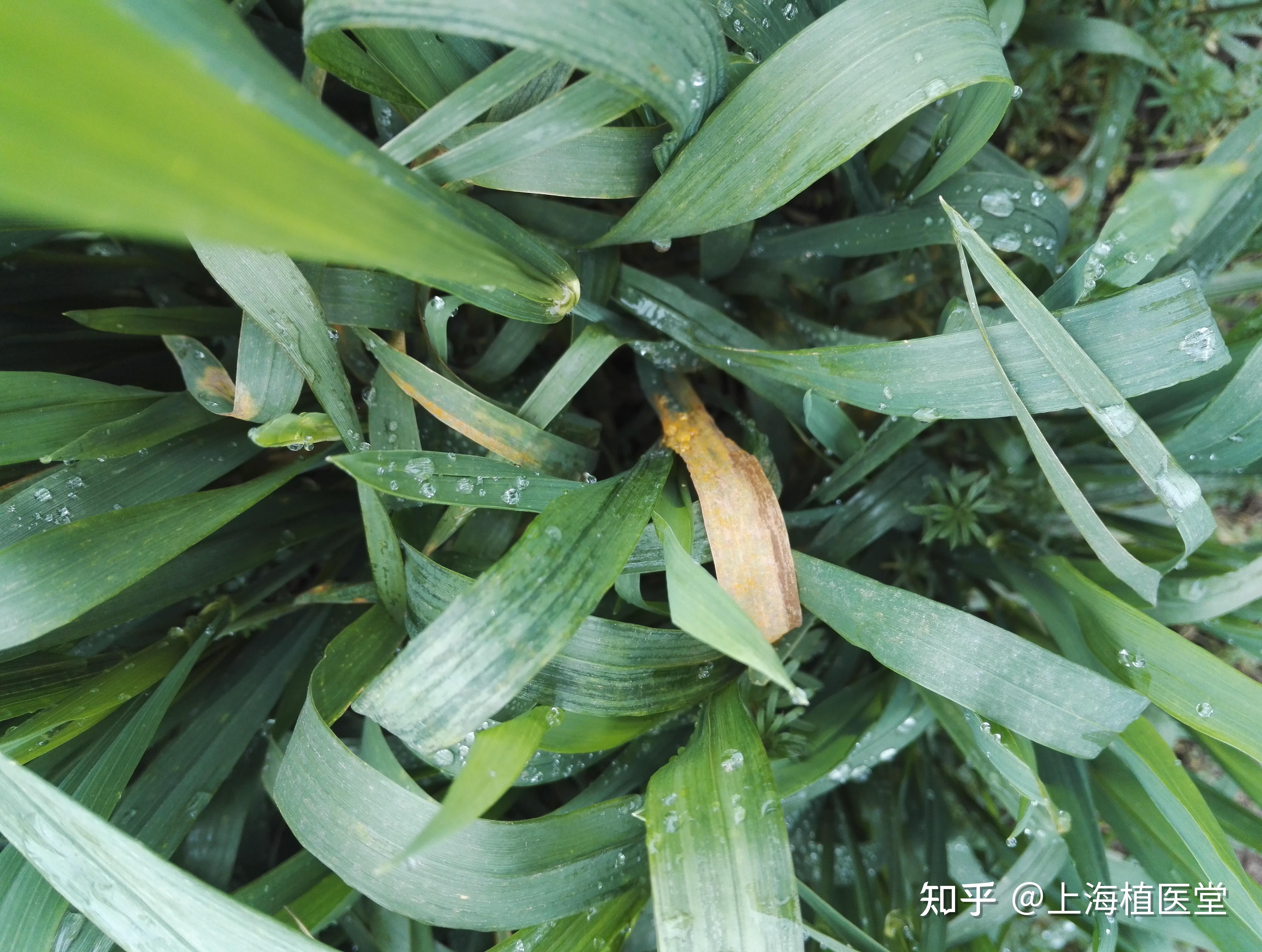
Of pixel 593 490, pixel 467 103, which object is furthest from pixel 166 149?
pixel 593 490

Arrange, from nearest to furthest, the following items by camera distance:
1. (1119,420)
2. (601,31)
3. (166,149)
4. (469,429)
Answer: (166,149)
(601,31)
(1119,420)
(469,429)

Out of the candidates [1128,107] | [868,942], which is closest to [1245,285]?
[1128,107]

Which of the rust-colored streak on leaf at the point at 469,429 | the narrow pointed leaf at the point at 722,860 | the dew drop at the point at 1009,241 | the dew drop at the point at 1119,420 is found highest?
the dew drop at the point at 1009,241

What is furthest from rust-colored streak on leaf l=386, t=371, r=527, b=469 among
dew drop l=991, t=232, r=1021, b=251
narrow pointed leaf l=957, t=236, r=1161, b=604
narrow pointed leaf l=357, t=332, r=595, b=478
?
dew drop l=991, t=232, r=1021, b=251

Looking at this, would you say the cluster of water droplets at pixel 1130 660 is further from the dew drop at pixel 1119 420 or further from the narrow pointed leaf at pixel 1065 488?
Answer: the dew drop at pixel 1119 420

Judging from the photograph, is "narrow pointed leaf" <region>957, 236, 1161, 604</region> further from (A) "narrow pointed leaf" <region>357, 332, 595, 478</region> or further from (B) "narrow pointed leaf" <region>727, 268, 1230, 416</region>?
(A) "narrow pointed leaf" <region>357, 332, 595, 478</region>

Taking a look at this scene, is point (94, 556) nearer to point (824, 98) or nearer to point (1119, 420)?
point (824, 98)

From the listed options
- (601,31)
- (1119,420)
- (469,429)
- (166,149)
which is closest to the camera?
(166,149)

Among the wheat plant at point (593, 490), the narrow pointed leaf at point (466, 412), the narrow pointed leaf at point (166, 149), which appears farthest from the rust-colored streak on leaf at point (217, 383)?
the narrow pointed leaf at point (166, 149)

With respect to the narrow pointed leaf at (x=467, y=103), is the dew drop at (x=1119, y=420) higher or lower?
lower
